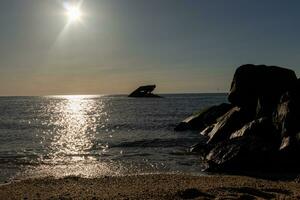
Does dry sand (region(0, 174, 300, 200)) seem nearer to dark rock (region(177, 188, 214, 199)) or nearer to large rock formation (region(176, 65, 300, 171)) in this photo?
dark rock (region(177, 188, 214, 199))

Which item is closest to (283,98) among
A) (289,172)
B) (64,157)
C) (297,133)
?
(297,133)

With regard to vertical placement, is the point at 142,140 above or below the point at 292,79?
below

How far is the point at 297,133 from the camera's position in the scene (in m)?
22.5

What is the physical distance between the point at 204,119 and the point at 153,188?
3235 cm

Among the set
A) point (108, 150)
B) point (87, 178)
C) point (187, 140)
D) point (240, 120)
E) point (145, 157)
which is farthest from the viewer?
point (187, 140)

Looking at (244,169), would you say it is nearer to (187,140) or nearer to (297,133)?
(297,133)

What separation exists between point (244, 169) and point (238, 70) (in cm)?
1596

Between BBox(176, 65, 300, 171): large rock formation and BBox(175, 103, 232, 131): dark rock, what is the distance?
10.4 metres

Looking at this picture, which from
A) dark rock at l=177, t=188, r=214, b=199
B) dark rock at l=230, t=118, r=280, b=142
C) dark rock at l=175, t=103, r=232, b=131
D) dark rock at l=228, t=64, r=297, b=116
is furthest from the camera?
dark rock at l=175, t=103, r=232, b=131

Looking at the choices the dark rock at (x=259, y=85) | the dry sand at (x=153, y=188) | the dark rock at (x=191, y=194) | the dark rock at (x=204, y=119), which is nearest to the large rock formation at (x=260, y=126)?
the dark rock at (x=259, y=85)

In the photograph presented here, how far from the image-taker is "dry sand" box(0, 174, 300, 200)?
15438 mm

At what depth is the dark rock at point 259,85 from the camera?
32.0 metres

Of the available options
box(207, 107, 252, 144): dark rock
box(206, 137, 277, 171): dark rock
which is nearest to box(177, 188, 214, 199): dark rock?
box(206, 137, 277, 171): dark rock

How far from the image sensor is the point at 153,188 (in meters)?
17.0
